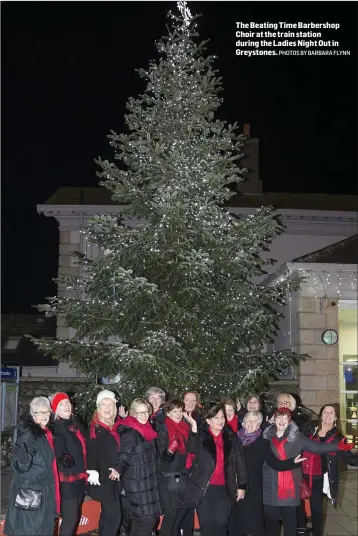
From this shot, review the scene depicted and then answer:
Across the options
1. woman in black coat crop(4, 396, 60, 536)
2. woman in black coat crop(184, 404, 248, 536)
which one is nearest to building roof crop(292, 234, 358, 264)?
woman in black coat crop(184, 404, 248, 536)

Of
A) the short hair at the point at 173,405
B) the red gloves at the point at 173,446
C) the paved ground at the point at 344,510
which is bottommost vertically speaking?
the paved ground at the point at 344,510

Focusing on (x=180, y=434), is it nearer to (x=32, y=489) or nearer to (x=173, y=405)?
(x=173, y=405)

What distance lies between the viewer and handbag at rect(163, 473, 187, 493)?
6.59 meters

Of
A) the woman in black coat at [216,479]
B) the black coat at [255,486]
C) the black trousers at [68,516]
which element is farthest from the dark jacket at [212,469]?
the black trousers at [68,516]

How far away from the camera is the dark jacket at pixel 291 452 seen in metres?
6.67

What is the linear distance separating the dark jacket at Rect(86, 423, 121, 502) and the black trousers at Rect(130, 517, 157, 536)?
34 centimetres

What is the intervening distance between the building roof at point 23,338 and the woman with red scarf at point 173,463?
27.3 ft

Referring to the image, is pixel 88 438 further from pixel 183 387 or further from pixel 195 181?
pixel 195 181

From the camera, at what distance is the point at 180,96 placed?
34.6 ft

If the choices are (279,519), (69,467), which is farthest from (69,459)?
(279,519)

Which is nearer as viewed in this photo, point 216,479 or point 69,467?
point 69,467

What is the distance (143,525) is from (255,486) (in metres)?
1.34

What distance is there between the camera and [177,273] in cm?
993

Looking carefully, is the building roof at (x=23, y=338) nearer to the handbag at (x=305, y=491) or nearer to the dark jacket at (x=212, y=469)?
the handbag at (x=305, y=491)
